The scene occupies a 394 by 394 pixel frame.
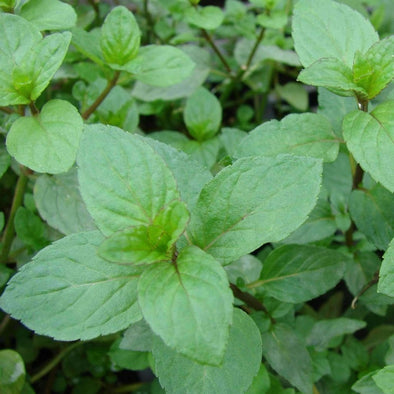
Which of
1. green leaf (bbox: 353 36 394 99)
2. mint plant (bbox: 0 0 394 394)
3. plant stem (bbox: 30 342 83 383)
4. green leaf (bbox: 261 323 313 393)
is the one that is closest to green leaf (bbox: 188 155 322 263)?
mint plant (bbox: 0 0 394 394)

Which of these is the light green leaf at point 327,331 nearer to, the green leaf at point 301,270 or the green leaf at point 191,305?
the green leaf at point 301,270

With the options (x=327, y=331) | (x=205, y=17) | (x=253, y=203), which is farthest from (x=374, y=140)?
(x=205, y=17)

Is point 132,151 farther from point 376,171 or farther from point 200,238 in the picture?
point 376,171

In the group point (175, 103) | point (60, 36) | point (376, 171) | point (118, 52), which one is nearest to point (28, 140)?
point (60, 36)

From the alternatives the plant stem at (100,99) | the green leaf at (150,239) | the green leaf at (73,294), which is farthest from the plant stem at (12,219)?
the green leaf at (150,239)

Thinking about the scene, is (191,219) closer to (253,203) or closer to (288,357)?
(253,203)

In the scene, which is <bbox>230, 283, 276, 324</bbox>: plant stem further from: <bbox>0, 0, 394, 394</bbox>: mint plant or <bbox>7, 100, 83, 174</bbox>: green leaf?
<bbox>7, 100, 83, 174</bbox>: green leaf
